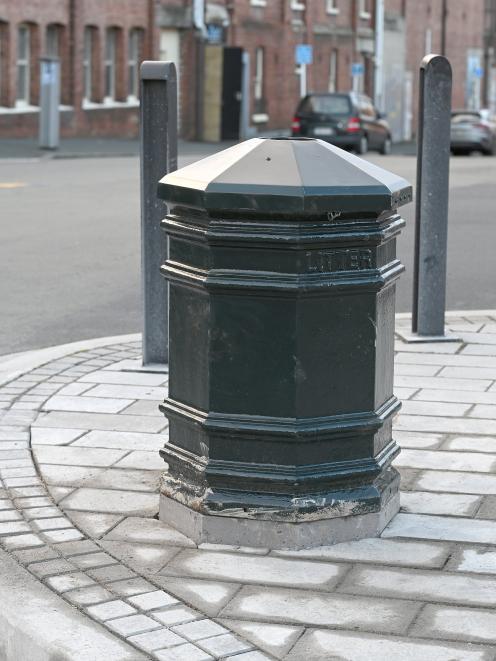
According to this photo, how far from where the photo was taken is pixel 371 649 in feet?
14.3

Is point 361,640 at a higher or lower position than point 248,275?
lower

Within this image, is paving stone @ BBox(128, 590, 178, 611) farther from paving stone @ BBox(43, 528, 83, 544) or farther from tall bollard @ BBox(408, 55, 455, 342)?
tall bollard @ BBox(408, 55, 455, 342)

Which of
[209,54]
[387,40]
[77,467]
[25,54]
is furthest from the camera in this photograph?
A: [387,40]

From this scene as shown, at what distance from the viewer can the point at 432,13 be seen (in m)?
67.6

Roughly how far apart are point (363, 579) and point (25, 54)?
34.4 meters

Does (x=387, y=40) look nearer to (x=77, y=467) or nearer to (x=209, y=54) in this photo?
(x=209, y=54)

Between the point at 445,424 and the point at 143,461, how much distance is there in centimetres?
151

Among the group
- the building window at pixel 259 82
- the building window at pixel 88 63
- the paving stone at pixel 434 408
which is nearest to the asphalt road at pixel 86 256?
the paving stone at pixel 434 408

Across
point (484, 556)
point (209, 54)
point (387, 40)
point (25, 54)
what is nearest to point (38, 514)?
point (484, 556)

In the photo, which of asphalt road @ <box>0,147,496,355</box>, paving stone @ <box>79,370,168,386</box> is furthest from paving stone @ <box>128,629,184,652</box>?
asphalt road @ <box>0,147,496,355</box>

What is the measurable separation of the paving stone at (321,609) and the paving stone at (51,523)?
0.88m

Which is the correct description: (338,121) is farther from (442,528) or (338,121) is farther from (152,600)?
(152,600)

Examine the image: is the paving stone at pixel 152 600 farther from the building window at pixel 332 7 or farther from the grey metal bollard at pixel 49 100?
the building window at pixel 332 7

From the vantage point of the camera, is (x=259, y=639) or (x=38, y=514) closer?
(x=259, y=639)
